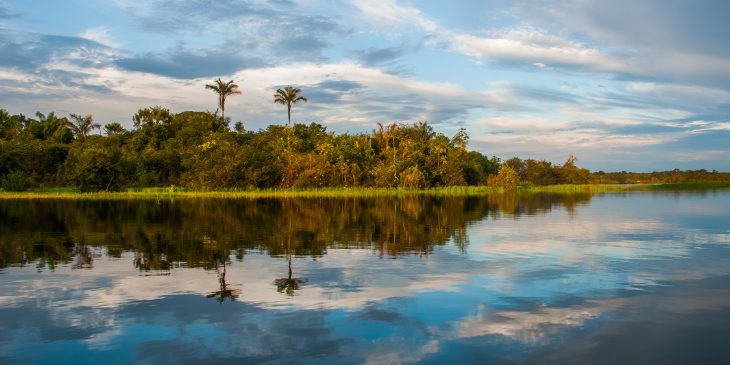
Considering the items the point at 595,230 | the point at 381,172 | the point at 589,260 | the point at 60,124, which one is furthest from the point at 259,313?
the point at 60,124

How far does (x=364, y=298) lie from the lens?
12742 mm

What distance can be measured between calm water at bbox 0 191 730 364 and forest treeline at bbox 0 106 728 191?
44.7 m

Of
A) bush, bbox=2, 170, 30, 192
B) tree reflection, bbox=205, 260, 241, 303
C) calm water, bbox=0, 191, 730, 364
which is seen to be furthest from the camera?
bush, bbox=2, 170, 30, 192

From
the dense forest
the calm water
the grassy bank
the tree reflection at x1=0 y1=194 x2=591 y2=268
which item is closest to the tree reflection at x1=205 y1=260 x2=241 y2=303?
the calm water

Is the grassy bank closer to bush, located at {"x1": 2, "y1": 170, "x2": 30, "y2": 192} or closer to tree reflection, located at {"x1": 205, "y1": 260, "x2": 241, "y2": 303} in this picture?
bush, located at {"x1": 2, "y1": 170, "x2": 30, "y2": 192}

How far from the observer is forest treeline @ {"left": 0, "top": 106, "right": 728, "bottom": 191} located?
2717 inches

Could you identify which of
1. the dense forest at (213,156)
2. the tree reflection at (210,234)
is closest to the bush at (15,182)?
the dense forest at (213,156)

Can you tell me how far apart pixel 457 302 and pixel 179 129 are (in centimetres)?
8522

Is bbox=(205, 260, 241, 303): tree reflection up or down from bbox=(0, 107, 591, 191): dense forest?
down

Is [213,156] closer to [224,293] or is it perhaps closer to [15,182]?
[15,182]

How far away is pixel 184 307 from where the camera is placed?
11.9 metres

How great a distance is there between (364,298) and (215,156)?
6042 centimetres

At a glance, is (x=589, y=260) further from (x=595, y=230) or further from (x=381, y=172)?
(x=381, y=172)

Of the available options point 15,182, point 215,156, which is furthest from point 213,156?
point 15,182
